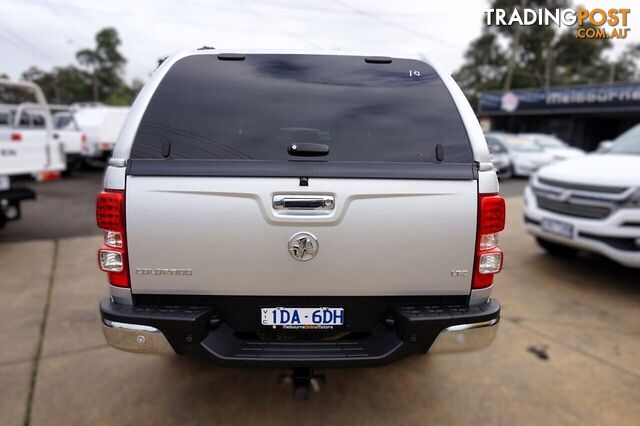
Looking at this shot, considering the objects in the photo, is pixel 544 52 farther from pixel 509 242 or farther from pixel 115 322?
pixel 115 322

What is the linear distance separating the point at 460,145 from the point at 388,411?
152 centimetres

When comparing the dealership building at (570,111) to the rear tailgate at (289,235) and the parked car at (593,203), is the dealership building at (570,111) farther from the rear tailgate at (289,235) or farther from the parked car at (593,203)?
the rear tailgate at (289,235)

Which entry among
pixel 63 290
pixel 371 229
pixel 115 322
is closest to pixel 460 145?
pixel 371 229

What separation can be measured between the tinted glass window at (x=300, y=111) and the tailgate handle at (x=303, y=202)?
0.20 meters

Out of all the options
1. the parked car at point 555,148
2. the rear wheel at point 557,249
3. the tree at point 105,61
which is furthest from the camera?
the tree at point 105,61

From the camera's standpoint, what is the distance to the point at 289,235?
1.95m

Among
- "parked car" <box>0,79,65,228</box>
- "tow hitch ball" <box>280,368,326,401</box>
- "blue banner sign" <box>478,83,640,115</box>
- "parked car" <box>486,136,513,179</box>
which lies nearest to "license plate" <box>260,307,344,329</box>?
"tow hitch ball" <box>280,368,326,401</box>

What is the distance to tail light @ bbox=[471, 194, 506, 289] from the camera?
6.61 ft

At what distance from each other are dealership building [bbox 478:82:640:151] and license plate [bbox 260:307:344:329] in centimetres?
2179

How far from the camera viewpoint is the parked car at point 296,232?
194 cm

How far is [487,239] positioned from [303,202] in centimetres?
85

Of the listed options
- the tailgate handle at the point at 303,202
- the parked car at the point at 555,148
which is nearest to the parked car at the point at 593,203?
the tailgate handle at the point at 303,202

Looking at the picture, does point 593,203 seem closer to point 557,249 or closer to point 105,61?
point 557,249

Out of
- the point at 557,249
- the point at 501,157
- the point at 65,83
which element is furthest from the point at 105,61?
the point at 557,249
